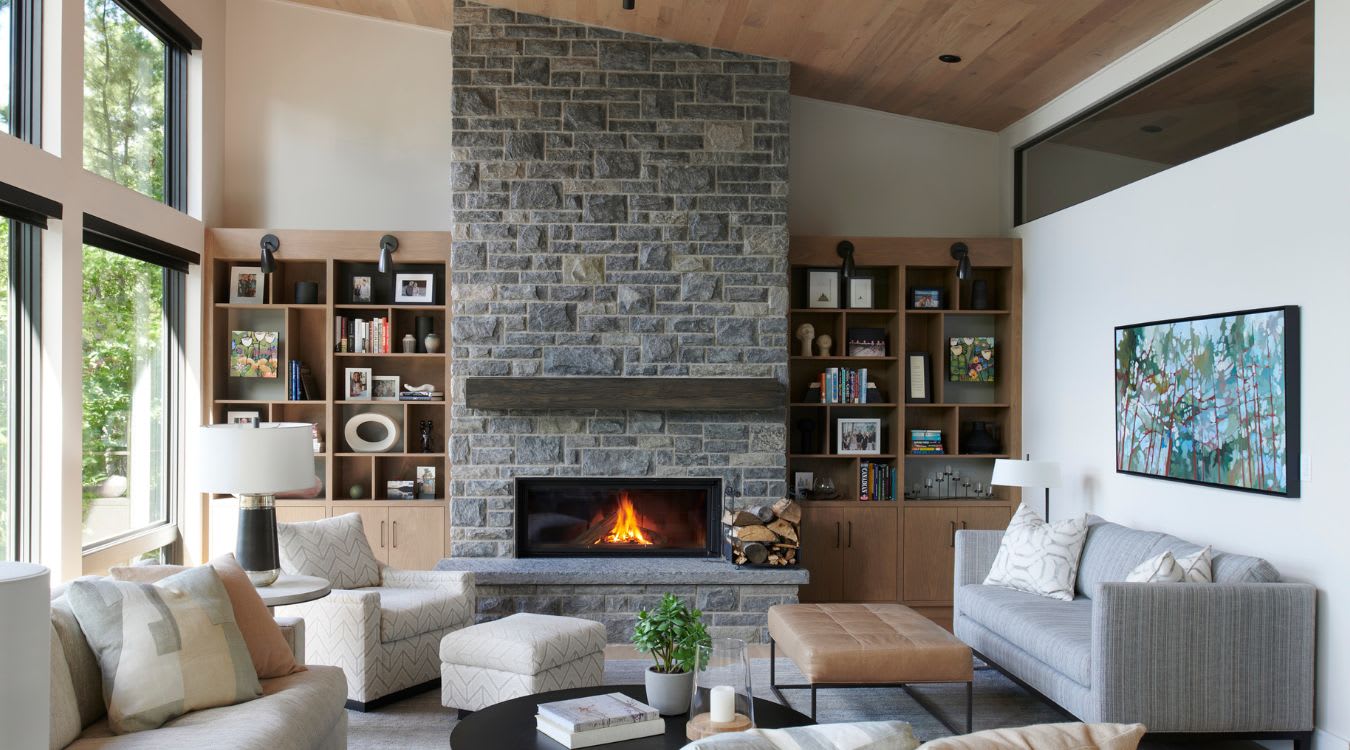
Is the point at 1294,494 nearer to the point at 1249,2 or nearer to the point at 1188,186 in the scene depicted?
the point at 1188,186

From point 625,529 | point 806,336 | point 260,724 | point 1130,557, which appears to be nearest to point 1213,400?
point 1130,557

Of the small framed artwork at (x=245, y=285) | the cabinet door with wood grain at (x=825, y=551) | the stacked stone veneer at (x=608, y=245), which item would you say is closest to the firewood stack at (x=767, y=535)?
the stacked stone veneer at (x=608, y=245)

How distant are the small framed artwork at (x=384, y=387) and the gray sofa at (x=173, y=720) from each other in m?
3.39

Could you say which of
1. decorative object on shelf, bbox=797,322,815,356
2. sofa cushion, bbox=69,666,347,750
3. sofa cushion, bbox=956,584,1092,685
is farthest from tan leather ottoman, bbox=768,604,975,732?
decorative object on shelf, bbox=797,322,815,356

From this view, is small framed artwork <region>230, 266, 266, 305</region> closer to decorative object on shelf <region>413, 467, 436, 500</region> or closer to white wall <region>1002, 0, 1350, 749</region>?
decorative object on shelf <region>413, 467, 436, 500</region>

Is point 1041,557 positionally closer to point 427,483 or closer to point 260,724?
point 260,724

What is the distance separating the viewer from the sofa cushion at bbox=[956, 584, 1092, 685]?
396 cm

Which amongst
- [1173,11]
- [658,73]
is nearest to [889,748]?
[1173,11]

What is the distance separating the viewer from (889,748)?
5.45ft

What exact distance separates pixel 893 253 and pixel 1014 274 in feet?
2.55

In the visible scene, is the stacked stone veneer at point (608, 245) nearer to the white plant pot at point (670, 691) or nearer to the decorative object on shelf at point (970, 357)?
the decorative object on shelf at point (970, 357)

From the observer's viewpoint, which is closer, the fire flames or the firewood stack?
the firewood stack

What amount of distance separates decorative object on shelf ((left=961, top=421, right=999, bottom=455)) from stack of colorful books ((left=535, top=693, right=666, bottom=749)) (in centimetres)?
396

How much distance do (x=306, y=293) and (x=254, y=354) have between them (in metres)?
0.50
